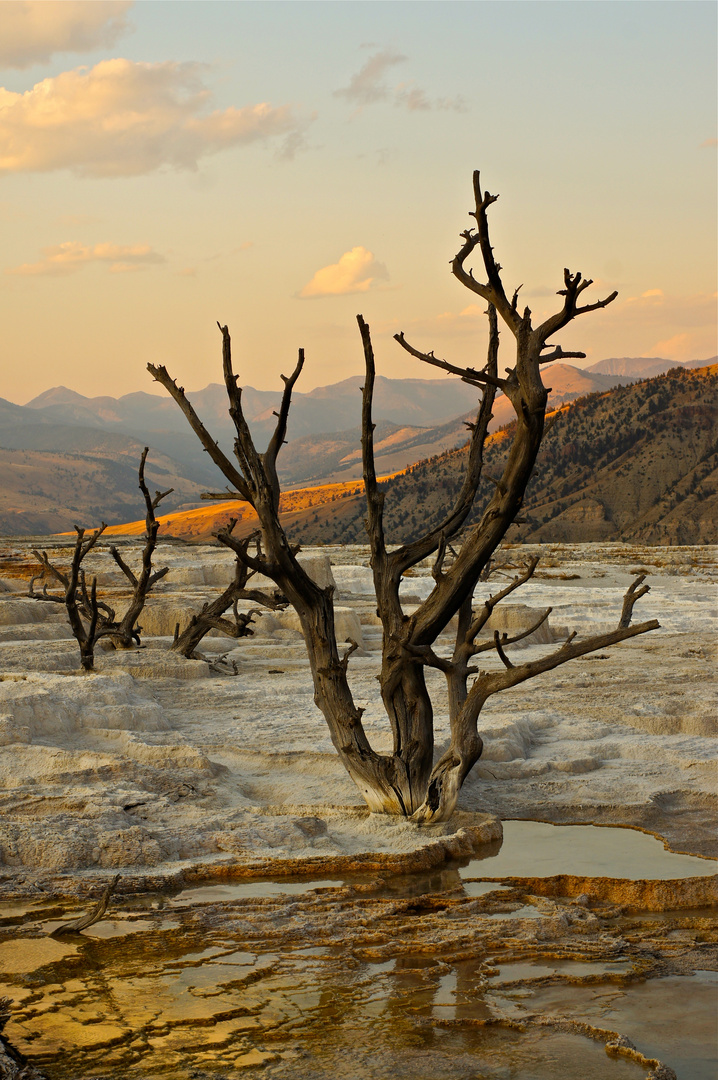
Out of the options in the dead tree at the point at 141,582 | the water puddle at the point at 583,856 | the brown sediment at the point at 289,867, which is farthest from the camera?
the dead tree at the point at 141,582

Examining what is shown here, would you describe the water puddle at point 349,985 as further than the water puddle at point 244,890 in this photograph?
No

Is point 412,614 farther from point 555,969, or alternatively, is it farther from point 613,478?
point 613,478

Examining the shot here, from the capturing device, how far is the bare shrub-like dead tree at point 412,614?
6.31 m

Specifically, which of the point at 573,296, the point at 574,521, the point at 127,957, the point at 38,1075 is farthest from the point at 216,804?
the point at 574,521

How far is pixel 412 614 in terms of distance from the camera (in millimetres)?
6895

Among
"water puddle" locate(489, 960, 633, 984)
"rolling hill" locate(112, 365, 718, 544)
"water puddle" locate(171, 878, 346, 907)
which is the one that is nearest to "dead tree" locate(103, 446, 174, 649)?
"water puddle" locate(171, 878, 346, 907)

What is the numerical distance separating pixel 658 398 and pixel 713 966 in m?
78.7

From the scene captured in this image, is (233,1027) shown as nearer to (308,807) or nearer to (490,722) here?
(308,807)

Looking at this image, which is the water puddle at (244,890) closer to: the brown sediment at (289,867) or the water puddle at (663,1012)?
the brown sediment at (289,867)

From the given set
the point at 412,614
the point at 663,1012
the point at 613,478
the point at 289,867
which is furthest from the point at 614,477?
the point at 663,1012

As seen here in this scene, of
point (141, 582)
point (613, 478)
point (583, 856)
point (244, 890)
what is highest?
point (613, 478)

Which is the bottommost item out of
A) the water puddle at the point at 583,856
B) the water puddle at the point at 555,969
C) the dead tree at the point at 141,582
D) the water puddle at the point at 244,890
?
the water puddle at the point at 583,856

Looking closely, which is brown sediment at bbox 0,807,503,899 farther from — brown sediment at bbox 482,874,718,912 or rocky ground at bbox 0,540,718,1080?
brown sediment at bbox 482,874,718,912

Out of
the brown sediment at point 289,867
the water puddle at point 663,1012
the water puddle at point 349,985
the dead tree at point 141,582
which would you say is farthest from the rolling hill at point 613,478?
the water puddle at point 663,1012
